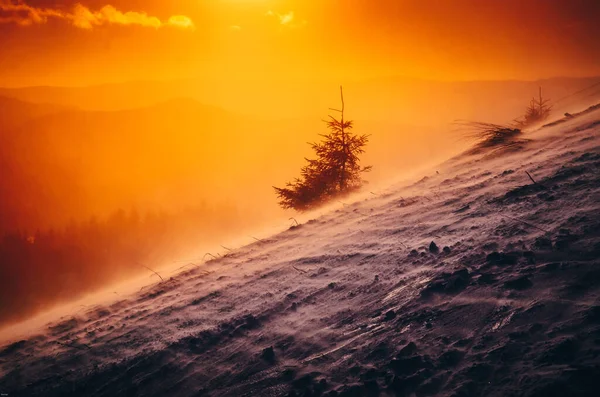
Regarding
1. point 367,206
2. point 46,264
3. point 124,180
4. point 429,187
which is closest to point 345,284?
point 367,206

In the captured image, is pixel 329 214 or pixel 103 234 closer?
pixel 329 214

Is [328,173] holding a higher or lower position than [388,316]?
higher

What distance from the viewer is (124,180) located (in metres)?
167

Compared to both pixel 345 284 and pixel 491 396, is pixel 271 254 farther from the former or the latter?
pixel 491 396

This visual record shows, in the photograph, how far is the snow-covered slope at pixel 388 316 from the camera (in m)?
1.66

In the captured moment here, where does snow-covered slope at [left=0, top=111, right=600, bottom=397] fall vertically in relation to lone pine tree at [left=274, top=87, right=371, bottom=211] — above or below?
below

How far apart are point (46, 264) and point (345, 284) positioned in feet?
295

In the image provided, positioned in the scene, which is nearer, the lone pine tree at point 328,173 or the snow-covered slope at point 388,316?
the snow-covered slope at point 388,316

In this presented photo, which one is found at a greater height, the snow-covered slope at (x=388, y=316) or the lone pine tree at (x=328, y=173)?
the lone pine tree at (x=328, y=173)

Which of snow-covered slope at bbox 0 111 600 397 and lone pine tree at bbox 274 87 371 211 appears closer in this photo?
snow-covered slope at bbox 0 111 600 397

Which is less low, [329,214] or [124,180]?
[124,180]

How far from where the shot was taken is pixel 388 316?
2207 millimetres

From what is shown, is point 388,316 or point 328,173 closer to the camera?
point 388,316

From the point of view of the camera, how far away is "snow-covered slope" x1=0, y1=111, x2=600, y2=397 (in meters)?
1.66
